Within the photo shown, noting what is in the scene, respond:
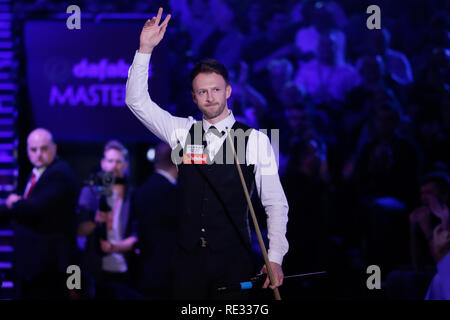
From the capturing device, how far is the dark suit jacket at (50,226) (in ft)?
14.7

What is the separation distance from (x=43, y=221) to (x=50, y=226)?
0.07m

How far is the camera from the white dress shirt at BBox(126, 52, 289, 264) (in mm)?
2670

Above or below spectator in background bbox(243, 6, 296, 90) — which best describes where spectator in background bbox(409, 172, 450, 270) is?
below

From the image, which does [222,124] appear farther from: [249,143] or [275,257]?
[275,257]

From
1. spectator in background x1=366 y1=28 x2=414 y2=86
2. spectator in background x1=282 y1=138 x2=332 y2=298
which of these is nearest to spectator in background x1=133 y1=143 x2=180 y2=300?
spectator in background x1=282 y1=138 x2=332 y2=298

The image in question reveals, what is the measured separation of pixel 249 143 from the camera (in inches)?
108

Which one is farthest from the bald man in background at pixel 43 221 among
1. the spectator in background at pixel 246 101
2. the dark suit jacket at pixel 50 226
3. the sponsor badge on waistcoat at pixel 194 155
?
the sponsor badge on waistcoat at pixel 194 155

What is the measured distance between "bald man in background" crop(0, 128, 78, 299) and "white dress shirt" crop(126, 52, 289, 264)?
196cm

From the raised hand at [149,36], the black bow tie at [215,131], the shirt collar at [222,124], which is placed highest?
the raised hand at [149,36]

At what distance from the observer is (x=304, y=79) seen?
615cm

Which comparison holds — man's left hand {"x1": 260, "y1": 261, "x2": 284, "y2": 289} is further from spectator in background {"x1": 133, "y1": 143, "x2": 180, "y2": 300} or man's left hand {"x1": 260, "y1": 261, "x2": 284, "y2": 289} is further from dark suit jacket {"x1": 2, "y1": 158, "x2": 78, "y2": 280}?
dark suit jacket {"x1": 2, "y1": 158, "x2": 78, "y2": 280}

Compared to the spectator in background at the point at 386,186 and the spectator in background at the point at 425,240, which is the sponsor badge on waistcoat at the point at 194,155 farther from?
the spectator in background at the point at 386,186

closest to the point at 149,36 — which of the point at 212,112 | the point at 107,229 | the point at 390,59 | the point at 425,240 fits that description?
the point at 212,112

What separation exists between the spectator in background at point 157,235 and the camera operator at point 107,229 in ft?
A: 0.81
